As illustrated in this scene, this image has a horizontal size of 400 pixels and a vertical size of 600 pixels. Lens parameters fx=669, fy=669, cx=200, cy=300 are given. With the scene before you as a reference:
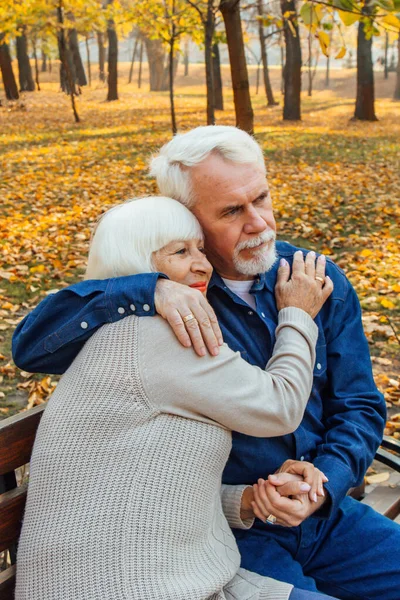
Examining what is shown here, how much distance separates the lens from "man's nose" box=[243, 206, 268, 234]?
2504mm

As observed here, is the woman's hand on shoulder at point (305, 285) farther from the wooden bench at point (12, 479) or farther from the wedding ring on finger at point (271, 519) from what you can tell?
the wooden bench at point (12, 479)

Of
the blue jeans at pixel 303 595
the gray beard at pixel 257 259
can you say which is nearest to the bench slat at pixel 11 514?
the blue jeans at pixel 303 595

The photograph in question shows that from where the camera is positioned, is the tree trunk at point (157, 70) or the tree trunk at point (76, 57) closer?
the tree trunk at point (76, 57)

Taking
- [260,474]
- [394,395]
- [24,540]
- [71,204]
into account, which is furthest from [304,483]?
[71,204]

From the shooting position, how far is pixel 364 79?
19.9 m

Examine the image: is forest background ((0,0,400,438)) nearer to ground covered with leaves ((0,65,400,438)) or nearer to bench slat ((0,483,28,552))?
ground covered with leaves ((0,65,400,438))

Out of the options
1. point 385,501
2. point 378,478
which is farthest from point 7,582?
point 378,478

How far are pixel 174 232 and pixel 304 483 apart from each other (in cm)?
91

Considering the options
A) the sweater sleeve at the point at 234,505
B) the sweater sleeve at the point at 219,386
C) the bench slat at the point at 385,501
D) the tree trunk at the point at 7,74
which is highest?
the tree trunk at the point at 7,74

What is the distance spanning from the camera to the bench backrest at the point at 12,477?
209cm

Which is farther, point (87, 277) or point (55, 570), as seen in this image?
point (87, 277)

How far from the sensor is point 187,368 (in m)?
1.86

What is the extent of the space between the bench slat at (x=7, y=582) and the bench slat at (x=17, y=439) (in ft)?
1.02

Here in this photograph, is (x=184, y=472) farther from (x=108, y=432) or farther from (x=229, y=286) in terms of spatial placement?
(x=229, y=286)
